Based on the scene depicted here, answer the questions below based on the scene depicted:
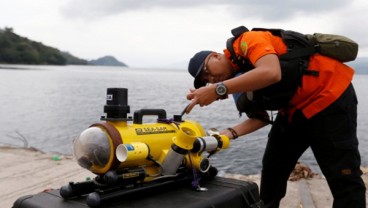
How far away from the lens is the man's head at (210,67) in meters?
3.00

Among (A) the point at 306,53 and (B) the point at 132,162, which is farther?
(A) the point at 306,53

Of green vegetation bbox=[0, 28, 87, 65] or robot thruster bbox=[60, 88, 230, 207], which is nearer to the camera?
robot thruster bbox=[60, 88, 230, 207]

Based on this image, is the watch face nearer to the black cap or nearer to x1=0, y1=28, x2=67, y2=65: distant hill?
the black cap

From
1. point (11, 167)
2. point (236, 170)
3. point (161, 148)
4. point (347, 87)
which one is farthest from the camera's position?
point (236, 170)

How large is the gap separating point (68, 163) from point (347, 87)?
493 cm

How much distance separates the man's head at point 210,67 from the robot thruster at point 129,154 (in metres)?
0.40

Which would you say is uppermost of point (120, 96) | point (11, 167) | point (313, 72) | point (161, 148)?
point (313, 72)

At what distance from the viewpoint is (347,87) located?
3094 mm

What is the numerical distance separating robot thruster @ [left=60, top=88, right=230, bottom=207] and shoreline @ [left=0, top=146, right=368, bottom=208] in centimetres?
233

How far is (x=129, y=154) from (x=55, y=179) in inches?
146

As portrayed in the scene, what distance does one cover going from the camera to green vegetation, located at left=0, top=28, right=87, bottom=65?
387 feet

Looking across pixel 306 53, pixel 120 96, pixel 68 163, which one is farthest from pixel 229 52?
pixel 68 163

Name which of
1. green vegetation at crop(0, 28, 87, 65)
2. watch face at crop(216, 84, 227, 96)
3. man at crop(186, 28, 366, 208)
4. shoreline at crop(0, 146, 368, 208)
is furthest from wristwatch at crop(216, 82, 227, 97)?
green vegetation at crop(0, 28, 87, 65)

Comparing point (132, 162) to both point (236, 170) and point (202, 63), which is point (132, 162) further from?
point (236, 170)
